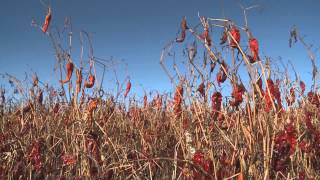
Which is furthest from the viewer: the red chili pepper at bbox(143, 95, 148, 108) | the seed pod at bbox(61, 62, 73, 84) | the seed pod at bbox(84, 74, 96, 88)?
the red chili pepper at bbox(143, 95, 148, 108)

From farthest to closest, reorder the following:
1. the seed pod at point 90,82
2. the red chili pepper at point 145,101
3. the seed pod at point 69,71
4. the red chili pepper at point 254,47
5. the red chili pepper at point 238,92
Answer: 1. the red chili pepper at point 145,101
2. the seed pod at point 90,82
3. the seed pod at point 69,71
4. the red chili pepper at point 238,92
5. the red chili pepper at point 254,47

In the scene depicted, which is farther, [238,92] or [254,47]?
[238,92]

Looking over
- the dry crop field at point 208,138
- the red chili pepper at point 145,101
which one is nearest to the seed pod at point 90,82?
the dry crop field at point 208,138

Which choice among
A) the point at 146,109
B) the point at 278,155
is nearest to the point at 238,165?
the point at 278,155

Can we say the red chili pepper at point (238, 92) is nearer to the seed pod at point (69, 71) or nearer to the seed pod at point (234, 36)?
the seed pod at point (234, 36)

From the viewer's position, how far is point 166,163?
130 inches

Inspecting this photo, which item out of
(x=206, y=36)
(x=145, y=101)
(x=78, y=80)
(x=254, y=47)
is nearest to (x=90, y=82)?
(x=78, y=80)

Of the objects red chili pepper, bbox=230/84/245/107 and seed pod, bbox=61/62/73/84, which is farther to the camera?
seed pod, bbox=61/62/73/84

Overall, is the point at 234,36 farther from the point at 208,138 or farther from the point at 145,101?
the point at 145,101

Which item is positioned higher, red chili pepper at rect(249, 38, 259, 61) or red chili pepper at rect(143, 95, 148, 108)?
red chili pepper at rect(143, 95, 148, 108)

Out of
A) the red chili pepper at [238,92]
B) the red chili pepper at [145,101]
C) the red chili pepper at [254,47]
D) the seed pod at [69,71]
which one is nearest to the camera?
the red chili pepper at [254,47]

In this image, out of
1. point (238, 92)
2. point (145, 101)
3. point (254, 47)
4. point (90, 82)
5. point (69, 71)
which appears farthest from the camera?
point (145, 101)

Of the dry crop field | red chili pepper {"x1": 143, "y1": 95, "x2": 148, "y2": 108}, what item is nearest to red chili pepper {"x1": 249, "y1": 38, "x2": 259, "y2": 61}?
the dry crop field

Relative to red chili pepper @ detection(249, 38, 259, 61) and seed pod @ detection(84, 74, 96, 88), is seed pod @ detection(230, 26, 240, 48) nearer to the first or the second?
red chili pepper @ detection(249, 38, 259, 61)
